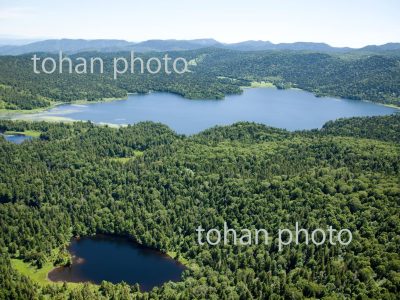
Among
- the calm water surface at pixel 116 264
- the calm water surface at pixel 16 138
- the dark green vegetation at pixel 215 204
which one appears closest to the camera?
the dark green vegetation at pixel 215 204

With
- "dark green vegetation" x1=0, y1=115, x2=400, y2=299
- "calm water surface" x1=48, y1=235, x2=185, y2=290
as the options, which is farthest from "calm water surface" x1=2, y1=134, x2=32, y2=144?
"calm water surface" x1=48, y1=235, x2=185, y2=290

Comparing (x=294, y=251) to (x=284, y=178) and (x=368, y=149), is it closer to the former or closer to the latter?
(x=284, y=178)

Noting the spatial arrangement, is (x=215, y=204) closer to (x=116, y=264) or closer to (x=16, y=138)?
(x=116, y=264)

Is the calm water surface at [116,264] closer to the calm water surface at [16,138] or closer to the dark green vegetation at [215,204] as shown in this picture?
the dark green vegetation at [215,204]

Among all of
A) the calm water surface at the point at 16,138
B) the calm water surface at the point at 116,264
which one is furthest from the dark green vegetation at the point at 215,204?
the calm water surface at the point at 16,138

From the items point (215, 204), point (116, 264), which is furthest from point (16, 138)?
point (116, 264)

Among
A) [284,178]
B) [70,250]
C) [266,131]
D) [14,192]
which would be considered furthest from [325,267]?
[266,131]
